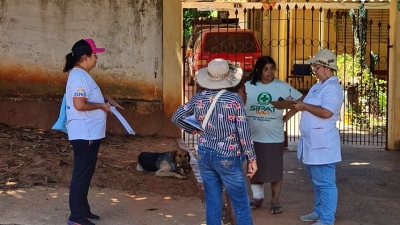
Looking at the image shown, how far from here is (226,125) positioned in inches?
194

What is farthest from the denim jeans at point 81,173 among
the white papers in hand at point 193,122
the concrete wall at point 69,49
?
the concrete wall at point 69,49

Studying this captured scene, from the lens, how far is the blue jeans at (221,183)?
16.3 feet

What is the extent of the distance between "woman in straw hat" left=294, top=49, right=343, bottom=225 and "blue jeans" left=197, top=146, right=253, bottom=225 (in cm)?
109

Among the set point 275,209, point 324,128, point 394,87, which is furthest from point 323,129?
point 394,87

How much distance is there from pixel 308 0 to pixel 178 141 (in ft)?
32.1

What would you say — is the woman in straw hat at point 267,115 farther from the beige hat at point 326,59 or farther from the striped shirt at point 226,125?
the striped shirt at point 226,125

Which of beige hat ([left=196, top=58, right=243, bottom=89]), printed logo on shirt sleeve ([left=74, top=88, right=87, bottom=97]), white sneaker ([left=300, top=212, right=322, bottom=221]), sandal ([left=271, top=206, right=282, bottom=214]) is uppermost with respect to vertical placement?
beige hat ([left=196, top=58, right=243, bottom=89])

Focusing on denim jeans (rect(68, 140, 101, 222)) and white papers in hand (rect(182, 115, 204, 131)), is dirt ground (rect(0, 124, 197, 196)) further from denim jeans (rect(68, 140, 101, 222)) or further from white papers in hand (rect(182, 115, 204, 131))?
white papers in hand (rect(182, 115, 204, 131))

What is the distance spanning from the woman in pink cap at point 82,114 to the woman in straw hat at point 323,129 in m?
1.78

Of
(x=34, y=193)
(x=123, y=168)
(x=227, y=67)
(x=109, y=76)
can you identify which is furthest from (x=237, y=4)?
(x=227, y=67)

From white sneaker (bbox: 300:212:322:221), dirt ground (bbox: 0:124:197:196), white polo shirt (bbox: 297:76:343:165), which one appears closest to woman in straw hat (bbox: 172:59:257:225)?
white polo shirt (bbox: 297:76:343:165)

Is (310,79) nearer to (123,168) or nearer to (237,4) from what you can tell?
(237,4)

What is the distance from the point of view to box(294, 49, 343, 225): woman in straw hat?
580cm

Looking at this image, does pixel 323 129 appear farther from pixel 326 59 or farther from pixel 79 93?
pixel 79 93
